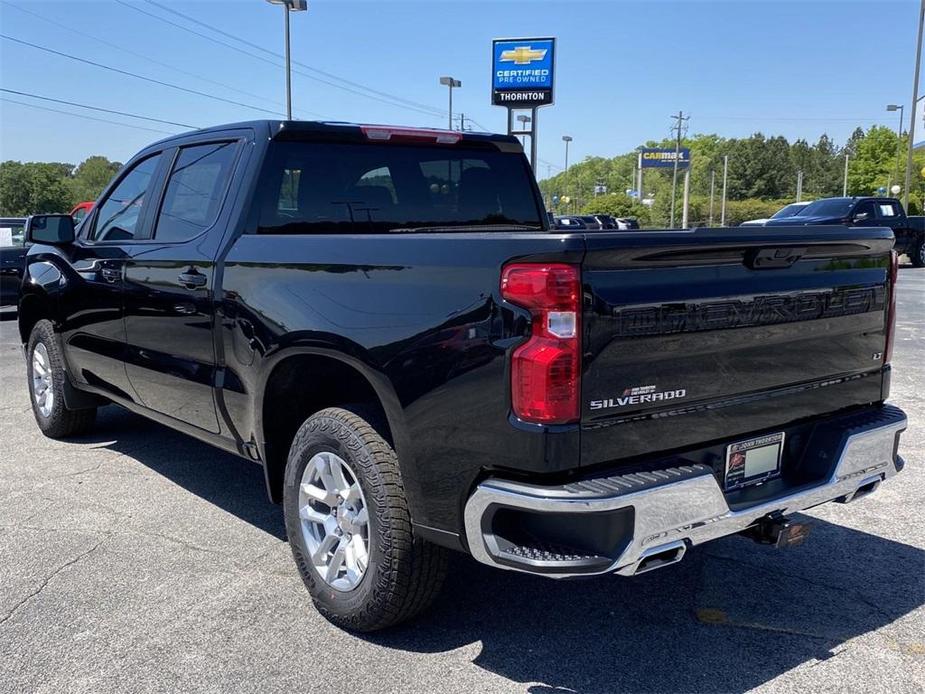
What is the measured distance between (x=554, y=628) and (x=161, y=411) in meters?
2.47

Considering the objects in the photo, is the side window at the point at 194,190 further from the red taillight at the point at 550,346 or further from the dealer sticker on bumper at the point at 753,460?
the dealer sticker on bumper at the point at 753,460

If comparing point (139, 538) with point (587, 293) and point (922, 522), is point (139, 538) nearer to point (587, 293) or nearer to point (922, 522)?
point (587, 293)

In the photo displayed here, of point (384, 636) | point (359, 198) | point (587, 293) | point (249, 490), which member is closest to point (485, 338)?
point (587, 293)

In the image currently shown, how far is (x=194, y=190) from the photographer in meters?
4.29

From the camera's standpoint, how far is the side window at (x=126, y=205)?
475 cm

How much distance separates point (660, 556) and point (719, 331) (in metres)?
0.76

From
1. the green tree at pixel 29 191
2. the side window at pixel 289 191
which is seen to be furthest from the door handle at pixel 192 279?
the green tree at pixel 29 191

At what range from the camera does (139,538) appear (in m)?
4.17

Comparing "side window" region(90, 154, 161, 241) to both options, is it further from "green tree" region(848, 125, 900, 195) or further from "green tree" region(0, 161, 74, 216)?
"green tree" region(848, 125, 900, 195)

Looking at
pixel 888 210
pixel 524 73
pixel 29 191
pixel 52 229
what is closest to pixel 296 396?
pixel 52 229

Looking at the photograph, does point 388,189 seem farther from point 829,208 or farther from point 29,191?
point 29,191

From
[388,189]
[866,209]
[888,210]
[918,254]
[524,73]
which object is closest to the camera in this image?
[388,189]

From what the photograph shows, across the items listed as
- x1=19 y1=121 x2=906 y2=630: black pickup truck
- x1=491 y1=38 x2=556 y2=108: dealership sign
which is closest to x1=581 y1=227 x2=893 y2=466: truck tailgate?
x1=19 y1=121 x2=906 y2=630: black pickup truck

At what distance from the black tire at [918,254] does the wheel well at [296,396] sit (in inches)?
944
